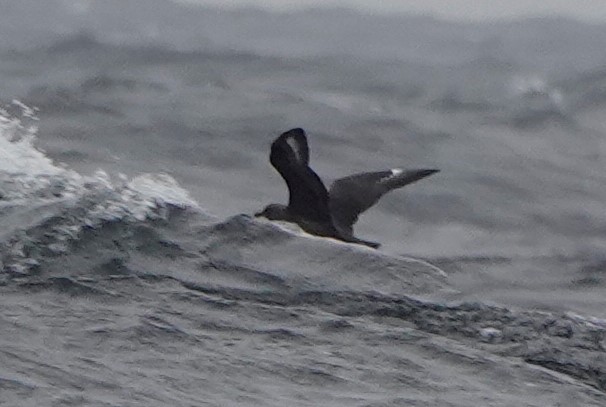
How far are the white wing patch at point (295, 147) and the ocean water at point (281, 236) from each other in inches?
15.5

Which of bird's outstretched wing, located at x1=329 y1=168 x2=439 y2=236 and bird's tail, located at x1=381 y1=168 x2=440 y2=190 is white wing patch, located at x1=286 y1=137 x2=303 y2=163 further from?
bird's tail, located at x1=381 y1=168 x2=440 y2=190

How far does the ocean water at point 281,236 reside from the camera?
6.98 metres

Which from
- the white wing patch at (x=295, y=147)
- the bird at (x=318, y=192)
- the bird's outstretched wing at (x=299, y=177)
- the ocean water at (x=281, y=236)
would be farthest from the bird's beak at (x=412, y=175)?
the white wing patch at (x=295, y=147)

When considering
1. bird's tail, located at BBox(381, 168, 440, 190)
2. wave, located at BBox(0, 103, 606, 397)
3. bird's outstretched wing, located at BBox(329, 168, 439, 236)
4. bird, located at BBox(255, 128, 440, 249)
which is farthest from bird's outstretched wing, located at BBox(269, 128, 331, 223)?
bird's tail, located at BBox(381, 168, 440, 190)

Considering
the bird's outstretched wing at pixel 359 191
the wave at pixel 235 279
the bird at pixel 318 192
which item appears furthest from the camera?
the bird's outstretched wing at pixel 359 191

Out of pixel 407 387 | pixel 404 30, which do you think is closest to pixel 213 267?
pixel 407 387

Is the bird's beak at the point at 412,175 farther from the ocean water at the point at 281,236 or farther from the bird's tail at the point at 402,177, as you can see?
the ocean water at the point at 281,236

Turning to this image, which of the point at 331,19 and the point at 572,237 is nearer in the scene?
the point at 572,237

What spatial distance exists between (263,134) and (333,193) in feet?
18.8

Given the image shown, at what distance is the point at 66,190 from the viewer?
973cm

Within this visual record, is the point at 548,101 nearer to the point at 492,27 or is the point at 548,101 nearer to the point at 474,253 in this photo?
the point at 474,253

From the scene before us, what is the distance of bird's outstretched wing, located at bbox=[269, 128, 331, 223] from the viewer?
9.54 metres

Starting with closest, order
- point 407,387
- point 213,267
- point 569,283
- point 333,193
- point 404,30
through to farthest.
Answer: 1. point 407,387
2. point 213,267
3. point 333,193
4. point 569,283
5. point 404,30

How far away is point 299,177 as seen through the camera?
990cm
